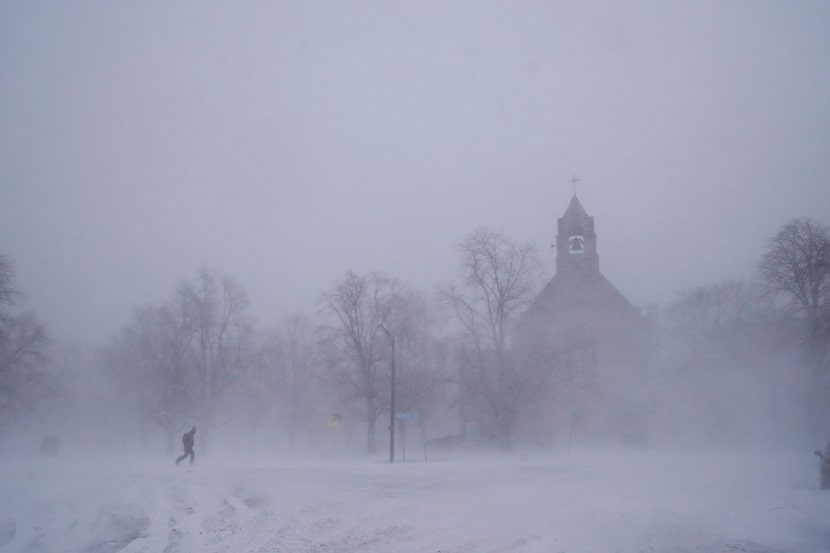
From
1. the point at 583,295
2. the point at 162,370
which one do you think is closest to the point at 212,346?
the point at 162,370

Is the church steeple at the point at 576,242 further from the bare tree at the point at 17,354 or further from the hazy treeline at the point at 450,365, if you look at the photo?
the bare tree at the point at 17,354

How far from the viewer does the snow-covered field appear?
11641mm

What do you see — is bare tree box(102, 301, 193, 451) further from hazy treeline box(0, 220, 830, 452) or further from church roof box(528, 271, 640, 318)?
church roof box(528, 271, 640, 318)

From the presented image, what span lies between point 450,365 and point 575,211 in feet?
59.7

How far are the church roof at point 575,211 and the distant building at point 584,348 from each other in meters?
0.11

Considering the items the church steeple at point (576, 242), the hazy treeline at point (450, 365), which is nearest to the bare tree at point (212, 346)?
the hazy treeline at point (450, 365)

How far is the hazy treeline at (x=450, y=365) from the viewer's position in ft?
126

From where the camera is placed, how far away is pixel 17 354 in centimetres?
3803

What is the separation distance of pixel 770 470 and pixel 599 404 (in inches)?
823

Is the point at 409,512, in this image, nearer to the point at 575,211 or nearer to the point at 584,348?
the point at 584,348

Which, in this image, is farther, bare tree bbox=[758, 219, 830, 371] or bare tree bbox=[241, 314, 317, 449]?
bare tree bbox=[241, 314, 317, 449]

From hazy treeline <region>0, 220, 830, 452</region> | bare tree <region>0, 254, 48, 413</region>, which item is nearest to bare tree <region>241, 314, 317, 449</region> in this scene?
hazy treeline <region>0, 220, 830, 452</region>

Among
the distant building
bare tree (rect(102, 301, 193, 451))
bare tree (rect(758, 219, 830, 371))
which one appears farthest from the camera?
bare tree (rect(102, 301, 193, 451))

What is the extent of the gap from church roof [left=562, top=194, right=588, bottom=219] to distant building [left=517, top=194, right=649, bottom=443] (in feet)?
0.36
